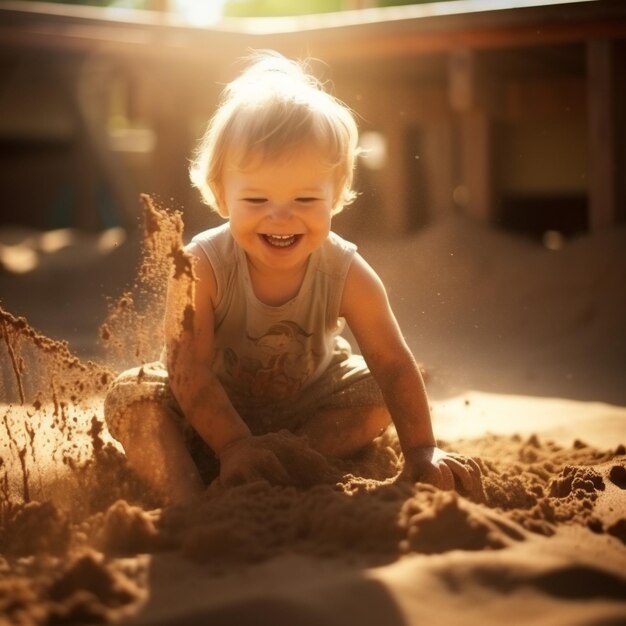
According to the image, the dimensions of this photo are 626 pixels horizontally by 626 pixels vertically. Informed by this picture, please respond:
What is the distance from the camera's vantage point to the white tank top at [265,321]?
2.47 m

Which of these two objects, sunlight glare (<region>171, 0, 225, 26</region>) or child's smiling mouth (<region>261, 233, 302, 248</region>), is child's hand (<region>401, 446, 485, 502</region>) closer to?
child's smiling mouth (<region>261, 233, 302, 248</region>)

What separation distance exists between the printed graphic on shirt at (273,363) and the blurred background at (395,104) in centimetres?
221

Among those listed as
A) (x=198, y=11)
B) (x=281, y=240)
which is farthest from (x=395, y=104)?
(x=198, y=11)

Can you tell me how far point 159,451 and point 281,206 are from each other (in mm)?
633

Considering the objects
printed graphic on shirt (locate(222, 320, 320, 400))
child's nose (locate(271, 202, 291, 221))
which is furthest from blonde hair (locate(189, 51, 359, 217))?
printed graphic on shirt (locate(222, 320, 320, 400))

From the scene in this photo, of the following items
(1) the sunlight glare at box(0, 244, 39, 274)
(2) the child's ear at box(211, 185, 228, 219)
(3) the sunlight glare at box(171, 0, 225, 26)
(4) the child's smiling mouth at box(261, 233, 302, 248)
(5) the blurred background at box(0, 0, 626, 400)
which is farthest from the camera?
(1) the sunlight glare at box(0, 244, 39, 274)

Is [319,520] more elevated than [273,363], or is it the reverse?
[273,363]

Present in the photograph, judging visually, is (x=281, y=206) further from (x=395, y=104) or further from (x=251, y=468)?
(x=395, y=104)

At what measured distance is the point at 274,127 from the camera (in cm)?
227

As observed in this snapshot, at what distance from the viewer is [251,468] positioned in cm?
208

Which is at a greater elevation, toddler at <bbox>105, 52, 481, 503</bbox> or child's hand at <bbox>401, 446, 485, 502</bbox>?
toddler at <bbox>105, 52, 481, 503</bbox>

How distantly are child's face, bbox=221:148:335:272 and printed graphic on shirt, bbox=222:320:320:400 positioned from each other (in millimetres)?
231

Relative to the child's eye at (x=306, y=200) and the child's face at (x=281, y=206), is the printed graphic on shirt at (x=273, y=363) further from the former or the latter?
the child's eye at (x=306, y=200)

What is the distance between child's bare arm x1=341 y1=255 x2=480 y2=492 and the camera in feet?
7.20
